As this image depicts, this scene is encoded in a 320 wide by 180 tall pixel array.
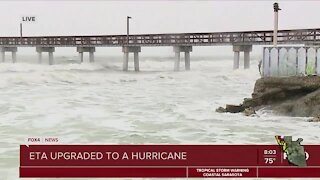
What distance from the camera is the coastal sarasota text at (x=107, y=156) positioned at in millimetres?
4797

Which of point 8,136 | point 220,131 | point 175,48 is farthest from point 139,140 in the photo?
point 175,48

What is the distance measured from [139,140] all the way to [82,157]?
434cm

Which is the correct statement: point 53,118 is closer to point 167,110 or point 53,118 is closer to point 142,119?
point 142,119

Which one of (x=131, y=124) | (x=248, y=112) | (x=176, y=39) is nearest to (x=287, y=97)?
(x=248, y=112)

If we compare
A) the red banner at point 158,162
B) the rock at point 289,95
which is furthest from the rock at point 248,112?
the red banner at point 158,162

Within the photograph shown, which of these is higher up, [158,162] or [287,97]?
[158,162]

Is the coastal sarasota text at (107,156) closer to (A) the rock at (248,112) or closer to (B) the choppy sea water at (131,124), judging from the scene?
(B) the choppy sea water at (131,124)

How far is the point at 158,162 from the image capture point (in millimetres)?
4758

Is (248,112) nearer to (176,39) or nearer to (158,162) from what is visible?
(158,162)

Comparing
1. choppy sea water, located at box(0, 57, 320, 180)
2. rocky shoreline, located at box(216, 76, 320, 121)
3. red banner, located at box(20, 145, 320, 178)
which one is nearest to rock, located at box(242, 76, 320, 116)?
rocky shoreline, located at box(216, 76, 320, 121)

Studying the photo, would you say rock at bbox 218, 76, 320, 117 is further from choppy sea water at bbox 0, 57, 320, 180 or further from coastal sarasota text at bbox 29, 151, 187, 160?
coastal sarasota text at bbox 29, 151, 187, 160

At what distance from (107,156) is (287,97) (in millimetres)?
10536

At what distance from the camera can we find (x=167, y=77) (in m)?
35.6

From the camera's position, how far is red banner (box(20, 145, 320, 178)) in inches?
187
